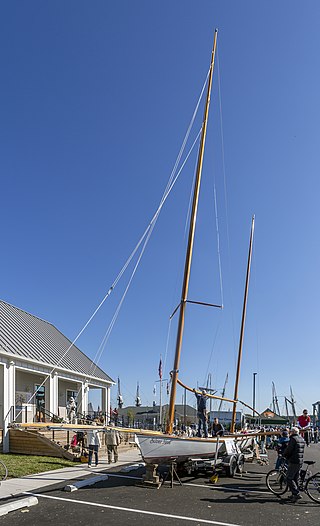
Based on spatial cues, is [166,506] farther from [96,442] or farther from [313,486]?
[96,442]

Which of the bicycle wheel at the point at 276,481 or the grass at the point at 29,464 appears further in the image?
the grass at the point at 29,464

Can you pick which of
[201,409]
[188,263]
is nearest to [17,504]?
[201,409]

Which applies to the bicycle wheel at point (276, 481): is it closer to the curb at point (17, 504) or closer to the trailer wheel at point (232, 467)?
the trailer wheel at point (232, 467)

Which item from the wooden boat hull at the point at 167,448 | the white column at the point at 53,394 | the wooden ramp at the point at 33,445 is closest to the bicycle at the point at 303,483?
the wooden boat hull at the point at 167,448

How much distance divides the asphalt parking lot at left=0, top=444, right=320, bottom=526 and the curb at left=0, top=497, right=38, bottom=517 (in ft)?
0.53

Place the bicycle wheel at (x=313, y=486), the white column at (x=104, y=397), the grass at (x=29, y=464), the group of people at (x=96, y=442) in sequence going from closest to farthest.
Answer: the bicycle wheel at (x=313, y=486)
the grass at (x=29, y=464)
the group of people at (x=96, y=442)
the white column at (x=104, y=397)

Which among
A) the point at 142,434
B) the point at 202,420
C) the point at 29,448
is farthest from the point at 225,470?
the point at 29,448

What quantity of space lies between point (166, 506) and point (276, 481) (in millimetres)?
4086

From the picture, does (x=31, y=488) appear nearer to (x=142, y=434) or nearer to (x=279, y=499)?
(x=142, y=434)

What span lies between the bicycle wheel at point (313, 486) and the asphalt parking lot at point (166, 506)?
215 millimetres

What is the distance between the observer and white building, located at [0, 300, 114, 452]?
68.8 ft

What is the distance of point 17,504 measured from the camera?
10375mm

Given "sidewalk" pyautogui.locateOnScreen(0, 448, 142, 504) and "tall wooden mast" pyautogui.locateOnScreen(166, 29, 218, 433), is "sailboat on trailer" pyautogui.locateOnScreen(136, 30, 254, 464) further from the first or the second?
"sidewalk" pyautogui.locateOnScreen(0, 448, 142, 504)

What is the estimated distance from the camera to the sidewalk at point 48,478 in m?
12.3
